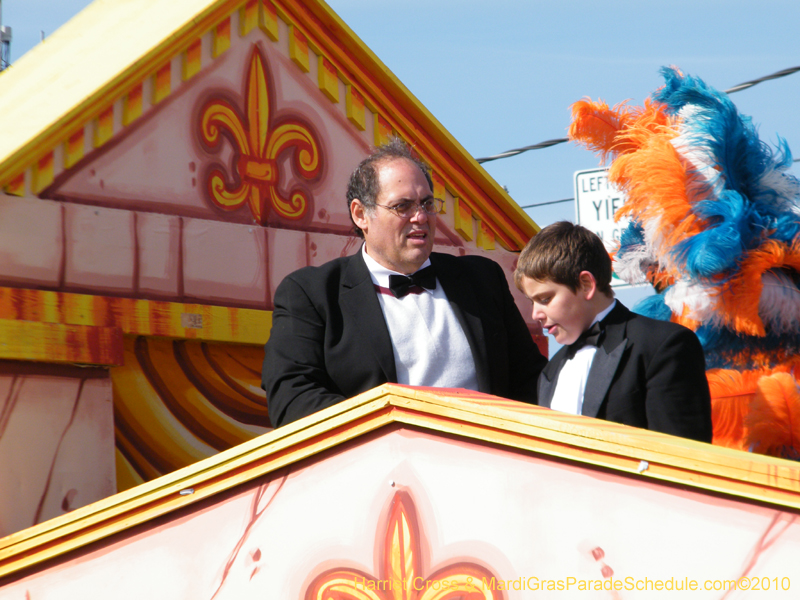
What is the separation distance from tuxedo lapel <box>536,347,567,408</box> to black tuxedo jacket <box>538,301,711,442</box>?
0.18 metres

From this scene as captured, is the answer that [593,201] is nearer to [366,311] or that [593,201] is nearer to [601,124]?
[601,124]

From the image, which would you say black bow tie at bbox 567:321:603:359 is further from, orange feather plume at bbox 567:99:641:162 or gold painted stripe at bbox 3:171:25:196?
gold painted stripe at bbox 3:171:25:196

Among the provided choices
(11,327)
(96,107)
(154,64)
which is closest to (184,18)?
(154,64)

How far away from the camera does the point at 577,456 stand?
1.66 m

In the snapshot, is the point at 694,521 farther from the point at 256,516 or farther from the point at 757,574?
the point at 256,516

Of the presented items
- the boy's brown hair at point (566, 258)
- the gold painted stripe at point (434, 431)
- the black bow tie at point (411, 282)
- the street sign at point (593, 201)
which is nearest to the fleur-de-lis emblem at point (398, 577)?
the gold painted stripe at point (434, 431)

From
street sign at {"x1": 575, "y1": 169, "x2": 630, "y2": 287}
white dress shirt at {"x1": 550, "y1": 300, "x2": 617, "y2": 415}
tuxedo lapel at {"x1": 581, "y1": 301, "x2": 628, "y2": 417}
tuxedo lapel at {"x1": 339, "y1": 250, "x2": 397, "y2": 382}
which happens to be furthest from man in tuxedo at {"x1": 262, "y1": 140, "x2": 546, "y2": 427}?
street sign at {"x1": 575, "y1": 169, "x2": 630, "y2": 287}

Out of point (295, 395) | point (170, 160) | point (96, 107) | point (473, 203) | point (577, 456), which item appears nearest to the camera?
point (577, 456)

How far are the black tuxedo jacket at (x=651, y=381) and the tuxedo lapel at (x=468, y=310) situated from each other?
1.37 ft

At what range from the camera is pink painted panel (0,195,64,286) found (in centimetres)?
278

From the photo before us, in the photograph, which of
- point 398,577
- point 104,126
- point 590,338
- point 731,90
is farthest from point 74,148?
point 731,90

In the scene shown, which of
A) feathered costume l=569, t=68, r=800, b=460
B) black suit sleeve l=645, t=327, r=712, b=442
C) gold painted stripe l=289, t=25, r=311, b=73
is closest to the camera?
black suit sleeve l=645, t=327, r=712, b=442

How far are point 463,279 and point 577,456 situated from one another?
1242 millimetres

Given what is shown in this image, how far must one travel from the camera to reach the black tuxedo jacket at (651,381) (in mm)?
2178
